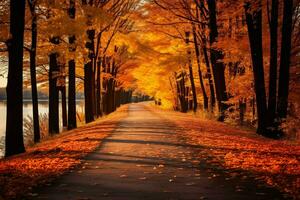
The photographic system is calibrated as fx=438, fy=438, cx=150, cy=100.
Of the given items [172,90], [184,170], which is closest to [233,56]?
[184,170]

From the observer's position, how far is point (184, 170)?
30.8 ft

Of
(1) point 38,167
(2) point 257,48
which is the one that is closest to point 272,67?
(2) point 257,48

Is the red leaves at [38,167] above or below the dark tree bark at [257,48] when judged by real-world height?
below

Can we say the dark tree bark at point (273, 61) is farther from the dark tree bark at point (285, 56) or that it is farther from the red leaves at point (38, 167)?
the red leaves at point (38, 167)

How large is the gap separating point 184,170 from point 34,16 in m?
11.8

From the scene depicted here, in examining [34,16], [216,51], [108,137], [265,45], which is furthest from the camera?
[216,51]

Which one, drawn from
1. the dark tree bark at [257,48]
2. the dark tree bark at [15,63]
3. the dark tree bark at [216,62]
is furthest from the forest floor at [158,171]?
the dark tree bark at [216,62]

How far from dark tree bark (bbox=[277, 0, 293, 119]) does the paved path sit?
6453 mm

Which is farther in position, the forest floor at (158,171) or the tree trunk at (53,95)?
the tree trunk at (53,95)

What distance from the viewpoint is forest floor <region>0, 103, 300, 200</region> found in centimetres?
747

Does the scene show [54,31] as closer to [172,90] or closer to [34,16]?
[34,16]

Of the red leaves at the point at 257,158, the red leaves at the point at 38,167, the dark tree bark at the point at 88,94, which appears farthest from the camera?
the dark tree bark at the point at 88,94

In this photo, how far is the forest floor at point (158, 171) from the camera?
747cm

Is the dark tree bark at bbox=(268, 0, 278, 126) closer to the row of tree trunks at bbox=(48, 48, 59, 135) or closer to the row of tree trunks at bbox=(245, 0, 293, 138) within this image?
the row of tree trunks at bbox=(245, 0, 293, 138)
